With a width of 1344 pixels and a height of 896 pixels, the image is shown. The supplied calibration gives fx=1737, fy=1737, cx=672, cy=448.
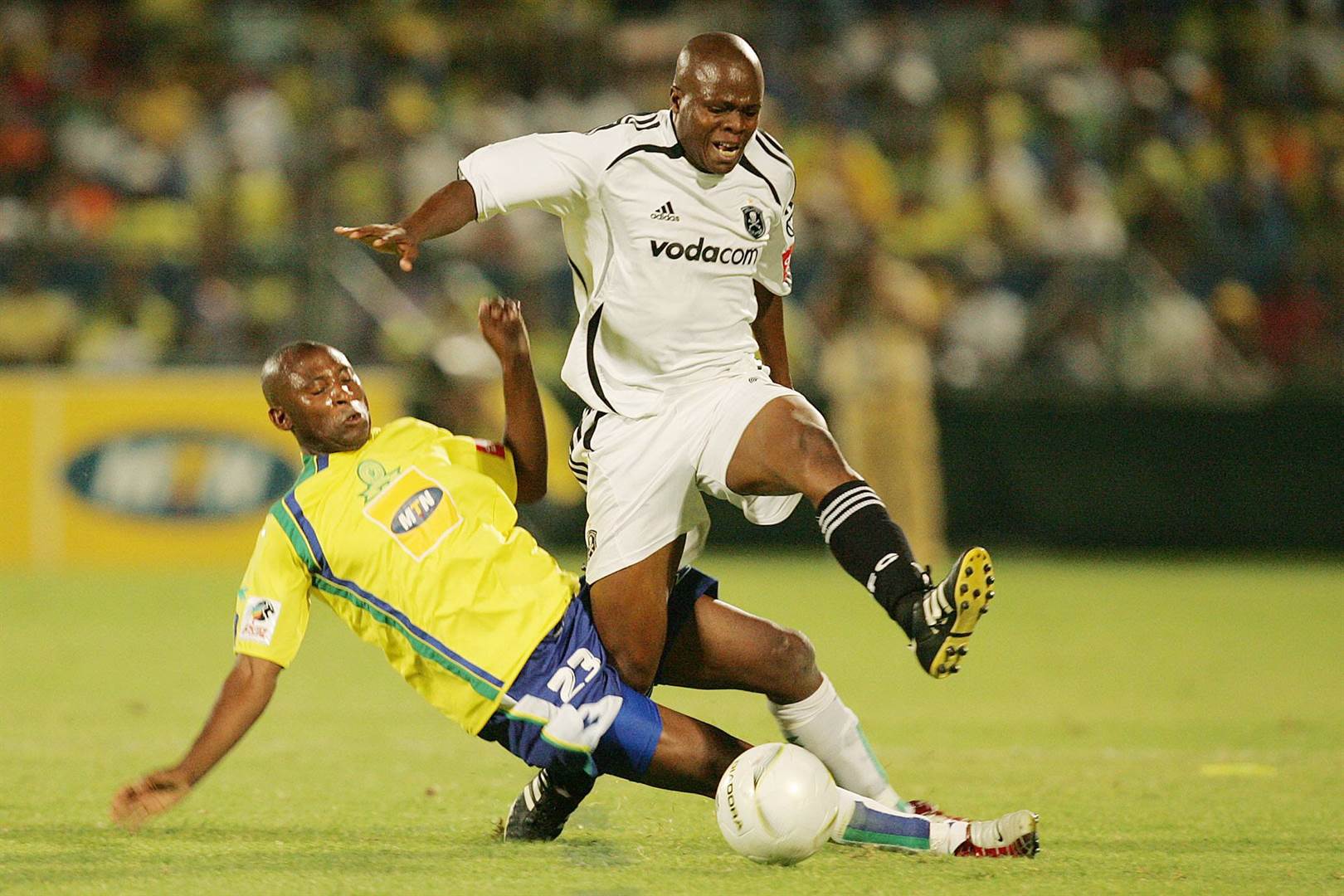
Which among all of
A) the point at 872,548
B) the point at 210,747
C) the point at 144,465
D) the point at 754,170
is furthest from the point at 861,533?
the point at 144,465

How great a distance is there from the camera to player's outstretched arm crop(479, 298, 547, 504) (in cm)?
495

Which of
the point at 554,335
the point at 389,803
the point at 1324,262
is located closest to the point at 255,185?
the point at 554,335

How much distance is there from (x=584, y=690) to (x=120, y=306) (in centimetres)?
887

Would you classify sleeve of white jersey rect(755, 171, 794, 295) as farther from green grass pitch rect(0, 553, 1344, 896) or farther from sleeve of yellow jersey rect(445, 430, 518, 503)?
green grass pitch rect(0, 553, 1344, 896)

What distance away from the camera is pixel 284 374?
15.1 ft

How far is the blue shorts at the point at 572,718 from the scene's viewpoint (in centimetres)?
442

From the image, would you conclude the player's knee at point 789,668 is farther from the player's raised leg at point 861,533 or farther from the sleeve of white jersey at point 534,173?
the sleeve of white jersey at point 534,173

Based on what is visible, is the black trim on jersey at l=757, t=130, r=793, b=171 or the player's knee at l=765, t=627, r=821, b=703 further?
the black trim on jersey at l=757, t=130, r=793, b=171

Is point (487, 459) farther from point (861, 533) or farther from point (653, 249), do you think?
point (861, 533)

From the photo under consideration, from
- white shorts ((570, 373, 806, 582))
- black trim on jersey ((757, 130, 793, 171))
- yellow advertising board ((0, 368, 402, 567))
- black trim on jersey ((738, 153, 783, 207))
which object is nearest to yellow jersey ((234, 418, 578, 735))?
white shorts ((570, 373, 806, 582))

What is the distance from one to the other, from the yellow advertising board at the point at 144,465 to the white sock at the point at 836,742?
790cm

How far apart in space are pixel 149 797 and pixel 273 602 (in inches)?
23.0

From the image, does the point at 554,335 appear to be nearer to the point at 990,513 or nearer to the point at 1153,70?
the point at 990,513

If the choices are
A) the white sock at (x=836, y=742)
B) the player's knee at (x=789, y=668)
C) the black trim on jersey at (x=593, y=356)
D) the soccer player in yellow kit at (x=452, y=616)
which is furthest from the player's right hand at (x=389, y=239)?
the white sock at (x=836, y=742)
